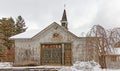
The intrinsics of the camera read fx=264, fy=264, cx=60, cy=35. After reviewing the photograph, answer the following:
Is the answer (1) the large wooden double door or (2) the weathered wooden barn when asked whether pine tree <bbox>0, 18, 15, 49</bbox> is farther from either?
(1) the large wooden double door

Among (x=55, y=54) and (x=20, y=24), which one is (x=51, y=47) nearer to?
(x=55, y=54)

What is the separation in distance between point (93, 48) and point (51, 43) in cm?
780

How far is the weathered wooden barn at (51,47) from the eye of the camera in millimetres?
32500

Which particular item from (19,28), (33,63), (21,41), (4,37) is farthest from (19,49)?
(19,28)

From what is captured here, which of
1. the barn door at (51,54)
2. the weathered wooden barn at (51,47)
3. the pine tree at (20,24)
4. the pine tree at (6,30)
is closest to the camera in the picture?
the weathered wooden barn at (51,47)

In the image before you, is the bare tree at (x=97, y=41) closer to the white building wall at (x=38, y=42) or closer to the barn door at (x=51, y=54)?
the white building wall at (x=38, y=42)

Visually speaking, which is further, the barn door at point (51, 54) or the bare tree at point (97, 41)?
the barn door at point (51, 54)

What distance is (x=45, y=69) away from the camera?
70.4 feet

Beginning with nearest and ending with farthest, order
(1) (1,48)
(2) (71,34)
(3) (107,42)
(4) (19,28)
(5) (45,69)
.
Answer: (5) (45,69)
(3) (107,42)
(2) (71,34)
(1) (1,48)
(4) (19,28)

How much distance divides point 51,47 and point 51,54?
87 cm

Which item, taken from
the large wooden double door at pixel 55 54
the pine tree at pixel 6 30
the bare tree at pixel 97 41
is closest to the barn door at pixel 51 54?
the large wooden double door at pixel 55 54

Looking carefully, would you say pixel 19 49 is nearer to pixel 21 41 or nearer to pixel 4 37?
pixel 21 41

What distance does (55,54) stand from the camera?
32906mm

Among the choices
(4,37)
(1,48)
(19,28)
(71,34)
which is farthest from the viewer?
(19,28)
